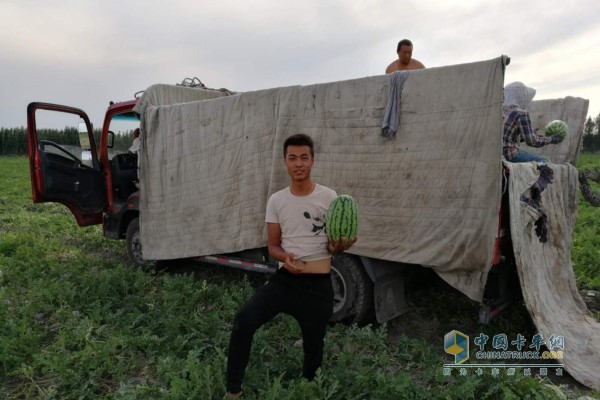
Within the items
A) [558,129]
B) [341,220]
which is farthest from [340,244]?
[558,129]

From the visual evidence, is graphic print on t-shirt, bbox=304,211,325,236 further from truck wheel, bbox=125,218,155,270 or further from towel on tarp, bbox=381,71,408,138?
truck wheel, bbox=125,218,155,270

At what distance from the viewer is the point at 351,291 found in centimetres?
433

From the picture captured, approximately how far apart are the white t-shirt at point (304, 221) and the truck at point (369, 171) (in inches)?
55.2

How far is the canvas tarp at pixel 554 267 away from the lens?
3.67 m

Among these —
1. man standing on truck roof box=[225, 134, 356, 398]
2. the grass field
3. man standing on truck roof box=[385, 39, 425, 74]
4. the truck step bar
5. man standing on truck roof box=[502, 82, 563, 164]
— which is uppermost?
man standing on truck roof box=[385, 39, 425, 74]

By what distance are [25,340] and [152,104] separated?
10.9ft

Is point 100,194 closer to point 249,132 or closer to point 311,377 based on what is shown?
point 249,132

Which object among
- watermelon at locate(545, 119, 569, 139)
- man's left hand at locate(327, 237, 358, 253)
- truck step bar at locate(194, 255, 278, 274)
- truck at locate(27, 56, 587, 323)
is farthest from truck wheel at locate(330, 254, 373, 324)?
watermelon at locate(545, 119, 569, 139)

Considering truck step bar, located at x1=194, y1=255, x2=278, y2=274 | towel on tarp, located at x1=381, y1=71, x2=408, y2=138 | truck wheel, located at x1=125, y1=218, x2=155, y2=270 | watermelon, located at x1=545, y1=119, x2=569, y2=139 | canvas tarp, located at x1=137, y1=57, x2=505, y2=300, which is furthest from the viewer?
truck wheel, located at x1=125, y1=218, x2=155, y2=270

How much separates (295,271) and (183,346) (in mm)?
1723

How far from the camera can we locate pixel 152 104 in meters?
6.01

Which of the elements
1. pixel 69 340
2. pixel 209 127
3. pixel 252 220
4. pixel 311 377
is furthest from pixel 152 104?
pixel 311 377

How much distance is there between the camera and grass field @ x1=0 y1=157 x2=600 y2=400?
3.02m

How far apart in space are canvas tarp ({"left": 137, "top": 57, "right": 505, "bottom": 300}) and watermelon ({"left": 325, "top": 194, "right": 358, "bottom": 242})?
1.37m
